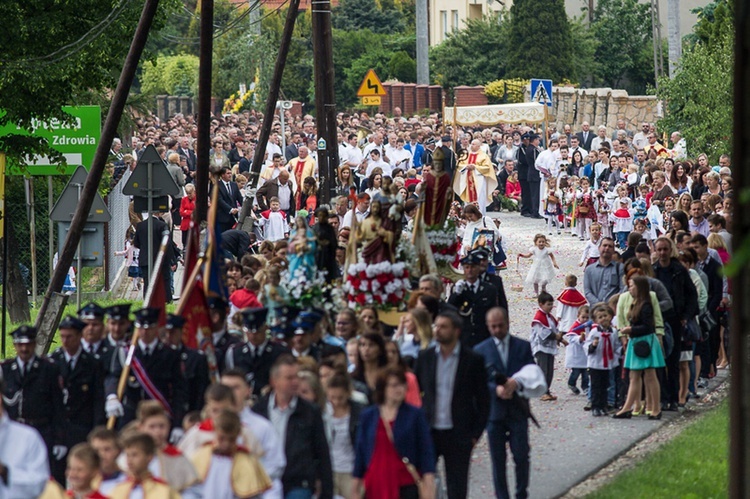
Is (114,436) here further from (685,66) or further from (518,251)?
(685,66)

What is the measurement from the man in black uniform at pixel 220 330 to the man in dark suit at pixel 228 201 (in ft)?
45.6

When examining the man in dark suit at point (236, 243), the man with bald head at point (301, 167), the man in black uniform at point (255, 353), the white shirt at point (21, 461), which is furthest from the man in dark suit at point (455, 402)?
the man with bald head at point (301, 167)

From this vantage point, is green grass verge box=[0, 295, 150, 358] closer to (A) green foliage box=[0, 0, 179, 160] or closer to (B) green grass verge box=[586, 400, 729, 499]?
(A) green foliage box=[0, 0, 179, 160]

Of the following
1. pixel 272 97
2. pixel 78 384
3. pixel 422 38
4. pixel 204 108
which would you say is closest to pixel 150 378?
Answer: pixel 78 384

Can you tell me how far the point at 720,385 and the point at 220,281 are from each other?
24.4 ft

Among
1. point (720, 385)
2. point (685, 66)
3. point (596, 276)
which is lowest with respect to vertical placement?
point (720, 385)

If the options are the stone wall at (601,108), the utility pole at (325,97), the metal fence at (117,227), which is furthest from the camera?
the stone wall at (601,108)

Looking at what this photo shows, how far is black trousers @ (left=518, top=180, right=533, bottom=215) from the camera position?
39.1 m

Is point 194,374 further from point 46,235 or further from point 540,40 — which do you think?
point 540,40

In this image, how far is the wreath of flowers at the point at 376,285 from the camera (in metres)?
16.6

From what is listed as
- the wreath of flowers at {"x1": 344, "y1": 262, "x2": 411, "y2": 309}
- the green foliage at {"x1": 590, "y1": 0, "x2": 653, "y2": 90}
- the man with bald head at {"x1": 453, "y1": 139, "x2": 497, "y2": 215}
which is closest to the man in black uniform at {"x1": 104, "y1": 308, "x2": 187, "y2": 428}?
the wreath of flowers at {"x1": 344, "y1": 262, "x2": 411, "y2": 309}

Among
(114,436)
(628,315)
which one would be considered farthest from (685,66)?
(114,436)

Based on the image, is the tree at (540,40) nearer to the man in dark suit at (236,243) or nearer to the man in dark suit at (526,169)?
the man in dark suit at (526,169)

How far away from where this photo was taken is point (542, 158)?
37.8 metres
